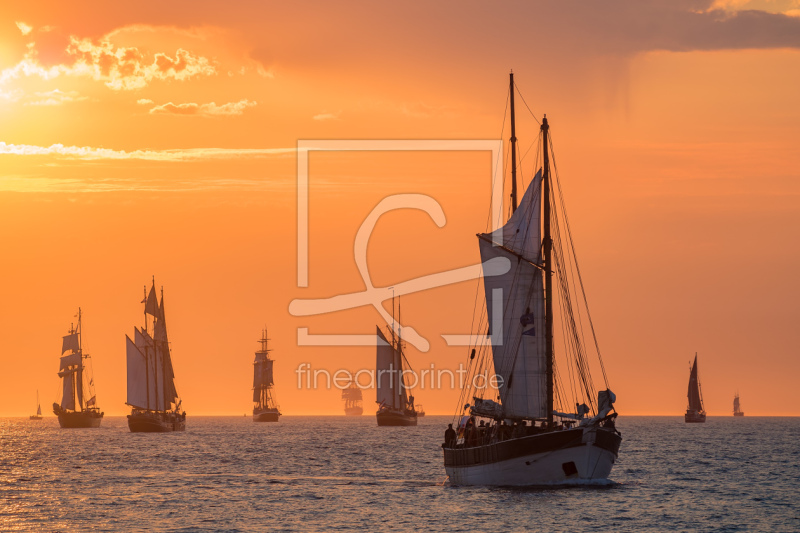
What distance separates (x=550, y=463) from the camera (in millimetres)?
70375

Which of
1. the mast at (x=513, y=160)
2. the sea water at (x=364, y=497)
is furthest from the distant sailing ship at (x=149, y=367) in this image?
the mast at (x=513, y=160)

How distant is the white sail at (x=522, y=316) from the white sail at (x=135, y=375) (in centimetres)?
11740

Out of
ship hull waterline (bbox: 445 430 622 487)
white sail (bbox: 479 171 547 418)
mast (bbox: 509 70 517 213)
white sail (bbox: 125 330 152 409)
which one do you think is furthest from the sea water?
white sail (bbox: 125 330 152 409)

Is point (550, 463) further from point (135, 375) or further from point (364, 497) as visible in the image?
point (135, 375)

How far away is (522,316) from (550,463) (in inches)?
417

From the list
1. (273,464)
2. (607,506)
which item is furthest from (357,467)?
(607,506)

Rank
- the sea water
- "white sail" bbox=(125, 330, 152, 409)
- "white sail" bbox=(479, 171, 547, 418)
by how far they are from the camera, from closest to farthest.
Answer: the sea water, "white sail" bbox=(479, 171, 547, 418), "white sail" bbox=(125, 330, 152, 409)

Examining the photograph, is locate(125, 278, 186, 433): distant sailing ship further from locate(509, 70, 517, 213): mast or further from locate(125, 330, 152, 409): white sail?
locate(509, 70, 517, 213): mast

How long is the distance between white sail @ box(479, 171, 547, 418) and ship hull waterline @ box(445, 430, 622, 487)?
457cm

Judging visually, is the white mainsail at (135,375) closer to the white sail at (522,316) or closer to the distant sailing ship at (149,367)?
the distant sailing ship at (149,367)

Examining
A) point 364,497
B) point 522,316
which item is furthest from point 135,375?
point 522,316

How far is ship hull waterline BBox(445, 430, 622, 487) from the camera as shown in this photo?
230 feet

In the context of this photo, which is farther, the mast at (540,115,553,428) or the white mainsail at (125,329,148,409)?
the white mainsail at (125,329,148,409)

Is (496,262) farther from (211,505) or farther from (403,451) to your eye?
(403,451)
